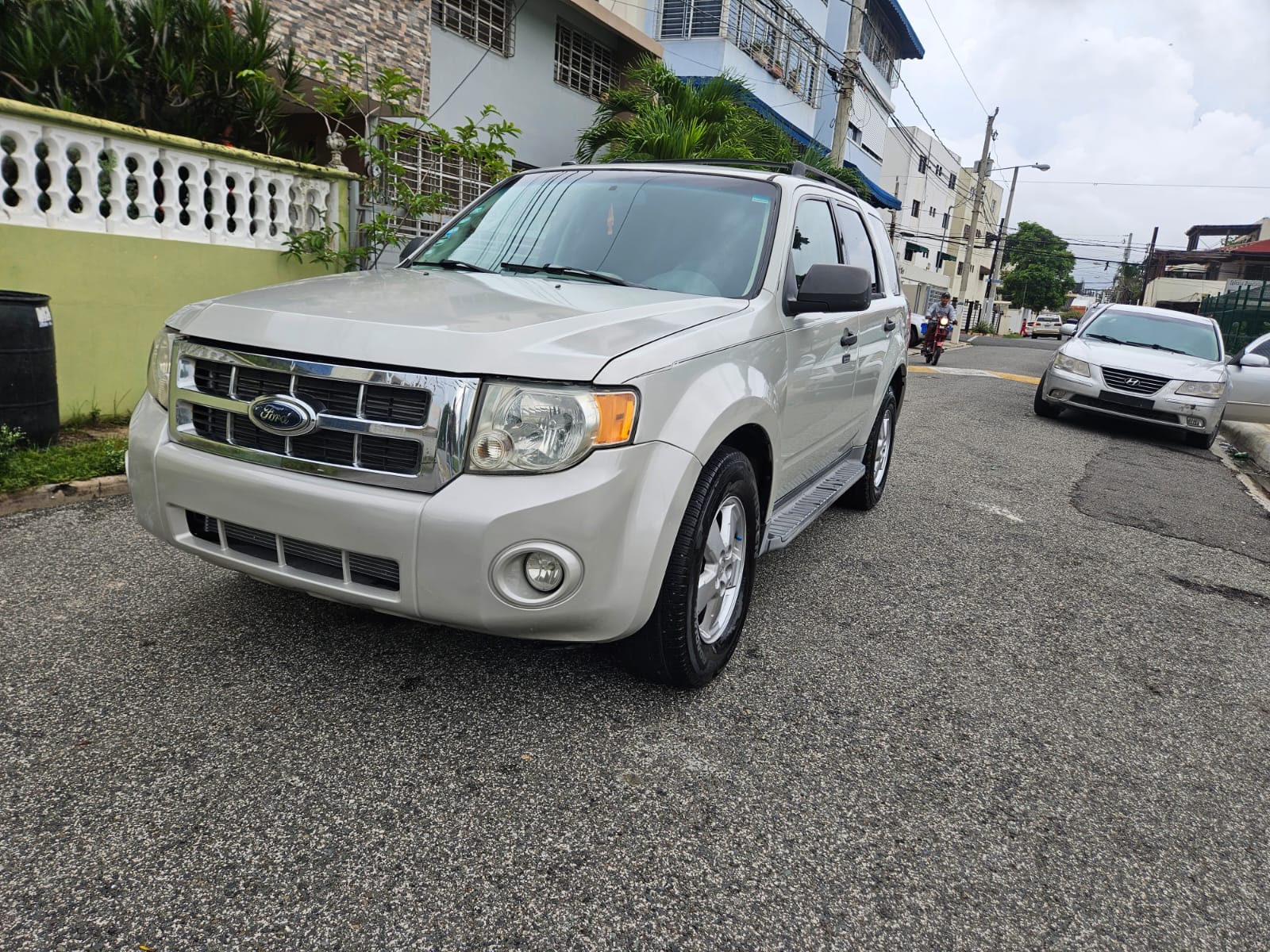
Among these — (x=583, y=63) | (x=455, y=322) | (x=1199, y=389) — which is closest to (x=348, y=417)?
(x=455, y=322)

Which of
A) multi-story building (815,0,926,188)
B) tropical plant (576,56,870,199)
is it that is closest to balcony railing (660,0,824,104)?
multi-story building (815,0,926,188)

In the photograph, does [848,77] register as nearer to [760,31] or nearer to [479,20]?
[760,31]

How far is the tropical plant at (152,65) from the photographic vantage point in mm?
6309

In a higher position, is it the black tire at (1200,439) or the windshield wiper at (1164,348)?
the windshield wiper at (1164,348)

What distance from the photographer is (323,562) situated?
2.54 meters

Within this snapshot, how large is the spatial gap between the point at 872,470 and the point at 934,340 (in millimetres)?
14683

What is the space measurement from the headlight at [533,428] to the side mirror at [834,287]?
1.34 metres

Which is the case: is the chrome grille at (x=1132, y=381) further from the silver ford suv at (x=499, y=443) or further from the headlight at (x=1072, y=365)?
the silver ford suv at (x=499, y=443)

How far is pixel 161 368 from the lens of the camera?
2854mm

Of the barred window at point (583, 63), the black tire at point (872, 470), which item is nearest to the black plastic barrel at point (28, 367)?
the black tire at point (872, 470)

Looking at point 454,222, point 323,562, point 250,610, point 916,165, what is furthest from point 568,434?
point 916,165

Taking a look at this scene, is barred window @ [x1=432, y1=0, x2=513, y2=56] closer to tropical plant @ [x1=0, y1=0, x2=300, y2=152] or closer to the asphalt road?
tropical plant @ [x1=0, y1=0, x2=300, y2=152]

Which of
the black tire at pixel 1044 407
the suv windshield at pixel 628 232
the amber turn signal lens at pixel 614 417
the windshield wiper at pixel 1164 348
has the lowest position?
the black tire at pixel 1044 407

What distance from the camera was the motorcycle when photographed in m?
19.1
